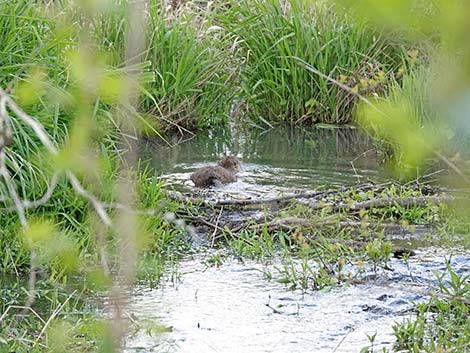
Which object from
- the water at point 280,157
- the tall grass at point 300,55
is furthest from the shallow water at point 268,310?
the tall grass at point 300,55

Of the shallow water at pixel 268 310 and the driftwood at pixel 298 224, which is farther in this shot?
the driftwood at pixel 298 224

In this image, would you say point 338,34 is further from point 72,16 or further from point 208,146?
point 72,16

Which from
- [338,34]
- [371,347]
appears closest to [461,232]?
[371,347]

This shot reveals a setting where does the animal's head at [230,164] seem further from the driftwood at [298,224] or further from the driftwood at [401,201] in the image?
the driftwood at [298,224]

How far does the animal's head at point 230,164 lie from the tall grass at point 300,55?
3.35 m

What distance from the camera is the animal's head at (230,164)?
9.46m

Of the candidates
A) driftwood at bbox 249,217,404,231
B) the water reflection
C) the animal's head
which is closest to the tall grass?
the water reflection

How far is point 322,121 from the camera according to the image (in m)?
13.4

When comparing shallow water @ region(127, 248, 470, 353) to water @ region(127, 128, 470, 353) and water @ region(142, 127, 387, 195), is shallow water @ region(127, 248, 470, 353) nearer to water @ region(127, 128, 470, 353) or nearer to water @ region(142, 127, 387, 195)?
water @ region(127, 128, 470, 353)

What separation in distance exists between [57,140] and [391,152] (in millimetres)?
4447

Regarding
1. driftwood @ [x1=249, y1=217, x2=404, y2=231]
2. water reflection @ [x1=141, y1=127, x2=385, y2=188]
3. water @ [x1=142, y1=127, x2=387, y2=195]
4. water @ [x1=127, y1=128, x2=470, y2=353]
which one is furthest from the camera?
water reflection @ [x1=141, y1=127, x2=385, y2=188]

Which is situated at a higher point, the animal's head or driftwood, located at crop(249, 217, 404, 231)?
the animal's head

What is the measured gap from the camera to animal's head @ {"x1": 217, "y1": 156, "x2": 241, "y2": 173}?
9.46 meters

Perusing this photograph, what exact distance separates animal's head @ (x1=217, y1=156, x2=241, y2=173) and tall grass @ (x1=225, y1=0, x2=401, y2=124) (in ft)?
11.0
